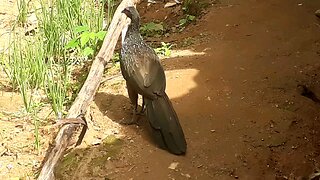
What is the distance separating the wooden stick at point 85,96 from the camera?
3908mm

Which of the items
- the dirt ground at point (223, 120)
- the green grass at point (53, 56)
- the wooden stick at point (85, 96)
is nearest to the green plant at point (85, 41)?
the green grass at point (53, 56)

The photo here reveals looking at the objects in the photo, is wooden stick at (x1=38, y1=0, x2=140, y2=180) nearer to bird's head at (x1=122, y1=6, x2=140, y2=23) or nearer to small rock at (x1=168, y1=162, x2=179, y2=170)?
bird's head at (x1=122, y1=6, x2=140, y2=23)

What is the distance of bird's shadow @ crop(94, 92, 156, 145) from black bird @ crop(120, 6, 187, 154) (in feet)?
0.36

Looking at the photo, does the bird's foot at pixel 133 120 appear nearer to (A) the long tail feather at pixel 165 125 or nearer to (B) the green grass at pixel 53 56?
(A) the long tail feather at pixel 165 125

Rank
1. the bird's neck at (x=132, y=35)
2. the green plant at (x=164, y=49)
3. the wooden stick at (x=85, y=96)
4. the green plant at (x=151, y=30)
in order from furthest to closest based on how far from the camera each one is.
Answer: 1. the green plant at (x=151, y=30)
2. the green plant at (x=164, y=49)
3. the bird's neck at (x=132, y=35)
4. the wooden stick at (x=85, y=96)

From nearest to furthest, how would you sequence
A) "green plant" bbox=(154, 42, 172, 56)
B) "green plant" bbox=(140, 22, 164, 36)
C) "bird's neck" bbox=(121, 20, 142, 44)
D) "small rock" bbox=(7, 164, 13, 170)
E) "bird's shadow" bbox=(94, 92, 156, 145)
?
1. "small rock" bbox=(7, 164, 13, 170)
2. "bird's shadow" bbox=(94, 92, 156, 145)
3. "bird's neck" bbox=(121, 20, 142, 44)
4. "green plant" bbox=(154, 42, 172, 56)
5. "green plant" bbox=(140, 22, 164, 36)

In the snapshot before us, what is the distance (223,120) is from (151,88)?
0.76m

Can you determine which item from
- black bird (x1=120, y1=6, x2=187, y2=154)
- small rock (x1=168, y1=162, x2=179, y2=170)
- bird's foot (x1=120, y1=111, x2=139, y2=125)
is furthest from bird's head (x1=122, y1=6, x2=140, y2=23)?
small rock (x1=168, y1=162, x2=179, y2=170)

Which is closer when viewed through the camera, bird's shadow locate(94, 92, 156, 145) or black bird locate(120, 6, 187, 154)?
black bird locate(120, 6, 187, 154)

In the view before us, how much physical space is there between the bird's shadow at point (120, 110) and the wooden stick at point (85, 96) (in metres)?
0.33

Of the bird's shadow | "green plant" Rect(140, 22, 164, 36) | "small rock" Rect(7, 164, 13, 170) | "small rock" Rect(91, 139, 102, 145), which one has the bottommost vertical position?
"small rock" Rect(7, 164, 13, 170)


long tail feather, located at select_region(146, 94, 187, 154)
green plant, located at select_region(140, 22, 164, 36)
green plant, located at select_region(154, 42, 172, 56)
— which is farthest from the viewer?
green plant, located at select_region(140, 22, 164, 36)

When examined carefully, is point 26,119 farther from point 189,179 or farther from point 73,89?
point 189,179

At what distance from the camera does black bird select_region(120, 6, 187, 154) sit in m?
4.49
